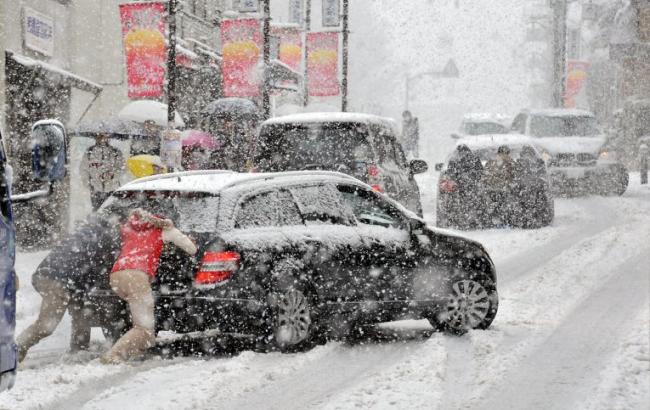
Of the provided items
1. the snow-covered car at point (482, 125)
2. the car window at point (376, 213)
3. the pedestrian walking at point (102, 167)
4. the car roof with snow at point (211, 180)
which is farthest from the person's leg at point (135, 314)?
Answer: the snow-covered car at point (482, 125)

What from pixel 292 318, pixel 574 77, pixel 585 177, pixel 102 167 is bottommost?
pixel 292 318

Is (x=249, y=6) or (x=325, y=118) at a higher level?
(x=249, y=6)

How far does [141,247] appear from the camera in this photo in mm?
9094

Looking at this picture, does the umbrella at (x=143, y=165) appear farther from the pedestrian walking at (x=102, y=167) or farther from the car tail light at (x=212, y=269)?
the car tail light at (x=212, y=269)

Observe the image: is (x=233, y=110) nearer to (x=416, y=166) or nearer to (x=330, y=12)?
(x=416, y=166)

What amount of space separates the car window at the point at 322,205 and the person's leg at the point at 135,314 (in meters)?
1.63

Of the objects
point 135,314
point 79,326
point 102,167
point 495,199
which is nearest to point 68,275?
point 79,326

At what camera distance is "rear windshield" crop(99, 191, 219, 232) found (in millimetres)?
9242

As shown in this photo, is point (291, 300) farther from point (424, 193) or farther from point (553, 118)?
point (424, 193)

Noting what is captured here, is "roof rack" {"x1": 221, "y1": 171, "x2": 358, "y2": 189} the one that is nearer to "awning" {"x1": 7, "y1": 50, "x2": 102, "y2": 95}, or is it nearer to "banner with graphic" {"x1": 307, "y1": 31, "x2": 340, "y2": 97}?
"awning" {"x1": 7, "y1": 50, "x2": 102, "y2": 95}

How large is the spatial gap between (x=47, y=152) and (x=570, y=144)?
2068cm

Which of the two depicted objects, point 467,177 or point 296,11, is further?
point 296,11

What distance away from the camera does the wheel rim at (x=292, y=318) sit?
9.34 meters

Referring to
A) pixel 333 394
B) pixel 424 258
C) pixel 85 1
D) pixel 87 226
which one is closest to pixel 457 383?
pixel 333 394
